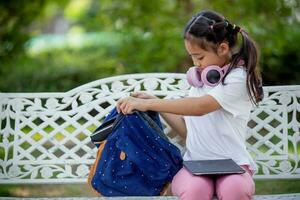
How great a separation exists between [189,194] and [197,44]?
82 centimetres

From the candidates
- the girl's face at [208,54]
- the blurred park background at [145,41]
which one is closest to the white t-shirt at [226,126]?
the girl's face at [208,54]

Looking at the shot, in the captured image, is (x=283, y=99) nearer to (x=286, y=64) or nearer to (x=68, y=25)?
(x=286, y=64)

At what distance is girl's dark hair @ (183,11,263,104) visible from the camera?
3566 mm

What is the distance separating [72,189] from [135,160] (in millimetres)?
2096

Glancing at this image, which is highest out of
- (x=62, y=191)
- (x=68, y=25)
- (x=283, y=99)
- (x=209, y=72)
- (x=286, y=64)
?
(x=209, y=72)

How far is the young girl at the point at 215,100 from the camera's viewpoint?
353 centimetres

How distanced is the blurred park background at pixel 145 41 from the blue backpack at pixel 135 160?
4.76 feet

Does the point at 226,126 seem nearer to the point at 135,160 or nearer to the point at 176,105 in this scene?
the point at 176,105

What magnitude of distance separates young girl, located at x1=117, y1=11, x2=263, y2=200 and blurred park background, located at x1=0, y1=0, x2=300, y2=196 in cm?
A: 165

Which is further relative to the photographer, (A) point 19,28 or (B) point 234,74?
(A) point 19,28

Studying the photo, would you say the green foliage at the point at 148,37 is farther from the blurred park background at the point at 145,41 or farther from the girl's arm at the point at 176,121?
the girl's arm at the point at 176,121

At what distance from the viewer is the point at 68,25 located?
25812 mm

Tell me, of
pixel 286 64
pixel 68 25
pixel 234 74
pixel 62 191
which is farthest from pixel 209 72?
pixel 68 25

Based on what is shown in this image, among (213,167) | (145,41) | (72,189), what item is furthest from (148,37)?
(213,167)
